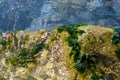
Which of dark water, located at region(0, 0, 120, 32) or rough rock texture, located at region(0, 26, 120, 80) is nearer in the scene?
rough rock texture, located at region(0, 26, 120, 80)

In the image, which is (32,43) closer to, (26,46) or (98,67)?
(26,46)

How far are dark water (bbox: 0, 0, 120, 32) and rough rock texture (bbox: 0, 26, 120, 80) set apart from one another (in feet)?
98.9

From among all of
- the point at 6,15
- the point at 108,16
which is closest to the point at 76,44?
the point at 108,16

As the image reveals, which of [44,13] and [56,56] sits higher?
[56,56]

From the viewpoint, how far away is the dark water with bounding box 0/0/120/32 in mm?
36875

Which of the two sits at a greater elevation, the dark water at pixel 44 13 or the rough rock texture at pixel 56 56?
the rough rock texture at pixel 56 56

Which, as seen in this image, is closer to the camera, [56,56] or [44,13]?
[56,56]

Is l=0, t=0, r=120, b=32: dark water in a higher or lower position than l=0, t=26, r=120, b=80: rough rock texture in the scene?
lower

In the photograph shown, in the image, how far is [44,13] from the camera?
1502 inches

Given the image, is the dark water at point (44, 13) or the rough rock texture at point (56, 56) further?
the dark water at point (44, 13)

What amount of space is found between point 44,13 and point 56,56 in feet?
106

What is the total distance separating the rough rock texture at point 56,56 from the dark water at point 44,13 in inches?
1187

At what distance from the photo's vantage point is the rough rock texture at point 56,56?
18.6 feet

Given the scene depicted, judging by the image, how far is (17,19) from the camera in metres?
38.3
